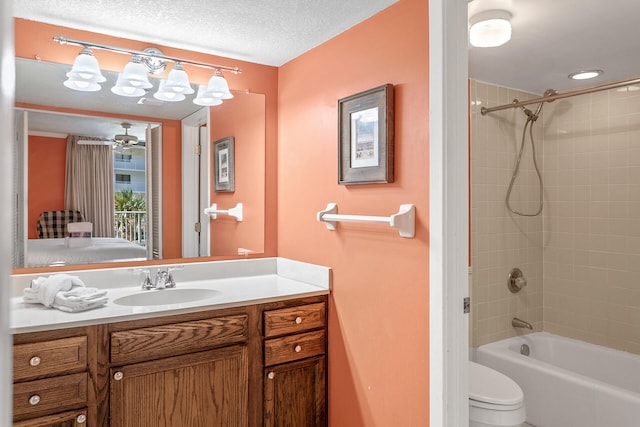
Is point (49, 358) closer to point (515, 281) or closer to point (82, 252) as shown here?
point (82, 252)

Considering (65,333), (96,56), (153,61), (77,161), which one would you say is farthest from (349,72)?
(65,333)

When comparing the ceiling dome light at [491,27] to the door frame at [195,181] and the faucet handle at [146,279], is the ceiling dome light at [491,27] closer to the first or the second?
the door frame at [195,181]

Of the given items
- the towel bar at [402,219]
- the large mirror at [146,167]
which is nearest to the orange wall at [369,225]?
the towel bar at [402,219]

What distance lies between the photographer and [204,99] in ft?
8.07

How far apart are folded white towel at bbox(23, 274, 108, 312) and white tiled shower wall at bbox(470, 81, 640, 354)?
2245mm

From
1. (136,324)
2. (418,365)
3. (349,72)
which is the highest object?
(349,72)

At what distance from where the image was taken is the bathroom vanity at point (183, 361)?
1.57 meters

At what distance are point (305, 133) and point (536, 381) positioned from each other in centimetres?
202

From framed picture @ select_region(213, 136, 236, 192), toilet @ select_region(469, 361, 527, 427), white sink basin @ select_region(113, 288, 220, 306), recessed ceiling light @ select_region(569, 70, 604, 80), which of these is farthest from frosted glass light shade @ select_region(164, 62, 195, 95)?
recessed ceiling light @ select_region(569, 70, 604, 80)

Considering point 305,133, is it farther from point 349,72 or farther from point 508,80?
point 508,80

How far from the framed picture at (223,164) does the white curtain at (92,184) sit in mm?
571

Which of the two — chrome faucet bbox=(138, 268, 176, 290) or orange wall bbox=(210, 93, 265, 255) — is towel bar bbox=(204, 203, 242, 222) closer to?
orange wall bbox=(210, 93, 265, 255)

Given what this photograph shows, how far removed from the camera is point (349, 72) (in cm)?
208

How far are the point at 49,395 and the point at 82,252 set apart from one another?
0.80 meters
